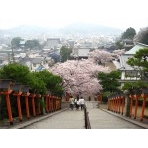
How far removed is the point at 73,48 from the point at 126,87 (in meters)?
1.53

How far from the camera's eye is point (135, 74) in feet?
27.3

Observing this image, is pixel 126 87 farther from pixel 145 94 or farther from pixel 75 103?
pixel 75 103

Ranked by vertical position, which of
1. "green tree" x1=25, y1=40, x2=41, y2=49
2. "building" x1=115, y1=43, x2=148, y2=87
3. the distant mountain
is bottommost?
"building" x1=115, y1=43, x2=148, y2=87

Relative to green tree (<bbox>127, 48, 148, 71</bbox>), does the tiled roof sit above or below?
above

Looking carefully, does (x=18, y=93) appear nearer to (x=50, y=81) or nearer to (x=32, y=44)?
(x=32, y=44)

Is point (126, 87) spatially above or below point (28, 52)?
below

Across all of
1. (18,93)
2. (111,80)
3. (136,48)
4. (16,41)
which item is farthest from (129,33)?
(111,80)

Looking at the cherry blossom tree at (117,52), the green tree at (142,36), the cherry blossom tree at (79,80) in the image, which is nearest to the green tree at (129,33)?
the green tree at (142,36)

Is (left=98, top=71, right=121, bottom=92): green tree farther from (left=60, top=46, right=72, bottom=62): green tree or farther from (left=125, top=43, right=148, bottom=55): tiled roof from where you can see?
(left=60, top=46, right=72, bottom=62): green tree

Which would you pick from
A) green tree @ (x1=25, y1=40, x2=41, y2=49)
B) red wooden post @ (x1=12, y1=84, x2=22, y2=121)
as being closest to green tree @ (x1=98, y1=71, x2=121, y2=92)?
green tree @ (x1=25, y1=40, x2=41, y2=49)

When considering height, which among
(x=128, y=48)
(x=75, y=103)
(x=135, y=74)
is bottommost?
(x=75, y=103)
